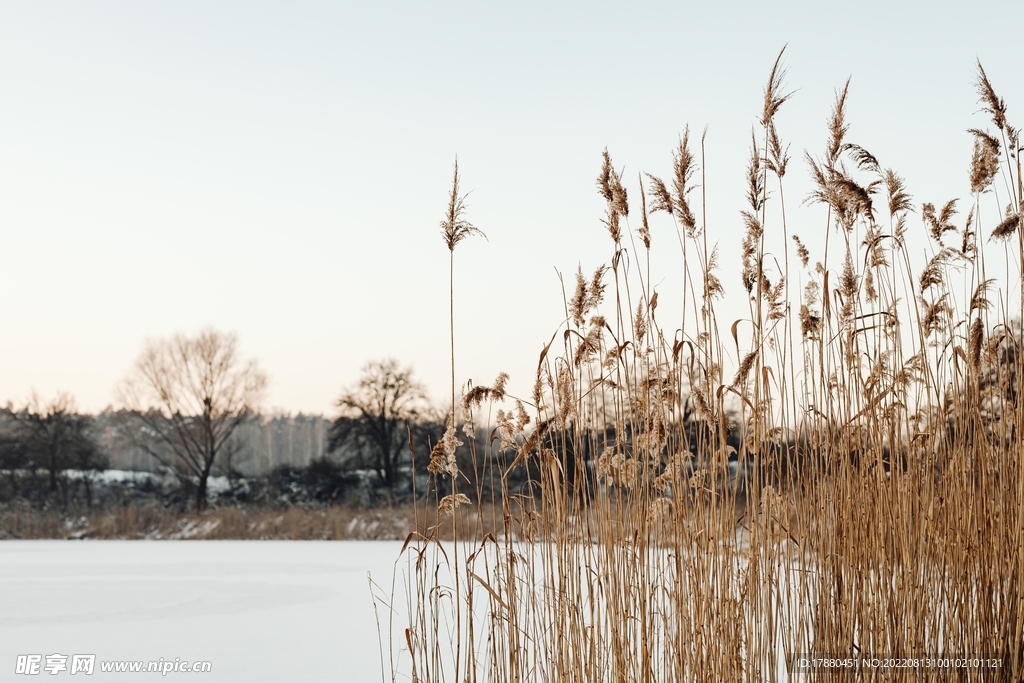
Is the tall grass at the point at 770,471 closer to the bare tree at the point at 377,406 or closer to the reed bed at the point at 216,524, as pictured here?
the reed bed at the point at 216,524

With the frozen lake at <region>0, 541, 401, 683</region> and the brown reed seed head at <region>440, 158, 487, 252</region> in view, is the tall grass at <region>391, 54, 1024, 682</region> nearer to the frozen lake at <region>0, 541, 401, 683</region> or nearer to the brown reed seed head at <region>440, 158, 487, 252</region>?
the brown reed seed head at <region>440, 158, 487, 252</region>

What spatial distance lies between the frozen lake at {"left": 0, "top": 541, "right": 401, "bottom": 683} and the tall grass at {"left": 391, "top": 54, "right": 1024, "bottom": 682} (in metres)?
1.95

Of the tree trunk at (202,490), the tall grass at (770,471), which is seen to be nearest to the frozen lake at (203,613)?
the tall grass at (770,471)

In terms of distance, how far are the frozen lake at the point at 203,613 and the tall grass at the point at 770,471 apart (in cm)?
195

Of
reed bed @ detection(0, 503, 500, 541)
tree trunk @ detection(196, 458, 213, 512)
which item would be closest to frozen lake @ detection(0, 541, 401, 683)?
reed bed @ detection(0, 503, 500, 541)

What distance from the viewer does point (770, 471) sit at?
6.14 feet

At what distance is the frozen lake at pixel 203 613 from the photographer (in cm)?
382

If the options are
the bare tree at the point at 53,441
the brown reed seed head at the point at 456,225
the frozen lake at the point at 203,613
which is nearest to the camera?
the brown reed seed head at the point at 456,225

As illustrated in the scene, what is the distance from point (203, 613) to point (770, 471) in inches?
181

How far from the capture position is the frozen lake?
3824 mm

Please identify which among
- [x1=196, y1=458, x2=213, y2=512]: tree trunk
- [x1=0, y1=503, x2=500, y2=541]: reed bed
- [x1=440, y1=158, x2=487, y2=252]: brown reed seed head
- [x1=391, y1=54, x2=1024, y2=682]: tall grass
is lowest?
[x1=0, y1=503, x2=500, y2=541]: reed bed

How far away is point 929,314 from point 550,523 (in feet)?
3.43

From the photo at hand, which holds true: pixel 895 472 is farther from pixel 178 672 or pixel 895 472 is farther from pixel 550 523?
pixel 178 672

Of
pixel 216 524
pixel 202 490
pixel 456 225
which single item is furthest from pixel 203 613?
pixel 202 490
